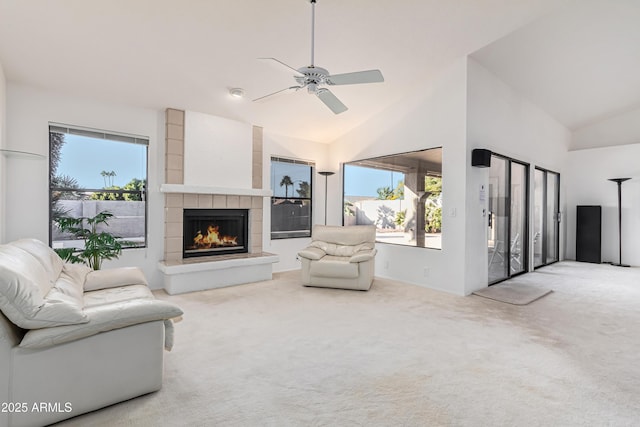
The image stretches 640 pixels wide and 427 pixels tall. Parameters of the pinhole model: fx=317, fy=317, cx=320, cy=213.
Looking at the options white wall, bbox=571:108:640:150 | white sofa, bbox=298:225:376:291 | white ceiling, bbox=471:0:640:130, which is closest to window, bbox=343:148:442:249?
white sofa, bbox=298:225:376:291

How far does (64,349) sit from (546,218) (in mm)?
7784

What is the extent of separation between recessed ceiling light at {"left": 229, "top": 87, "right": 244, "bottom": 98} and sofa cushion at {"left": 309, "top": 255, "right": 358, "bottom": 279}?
99.1 inches

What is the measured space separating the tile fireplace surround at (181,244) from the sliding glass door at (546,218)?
5085 millimetres

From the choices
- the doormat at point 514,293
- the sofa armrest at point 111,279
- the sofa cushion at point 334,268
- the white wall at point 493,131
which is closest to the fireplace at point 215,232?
the sofa cushion at point 334,268

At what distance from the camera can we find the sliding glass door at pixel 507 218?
4.88 meters

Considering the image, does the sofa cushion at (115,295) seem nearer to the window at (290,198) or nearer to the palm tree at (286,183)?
the window at (290,198)

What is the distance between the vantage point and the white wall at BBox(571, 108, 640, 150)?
6531 mm

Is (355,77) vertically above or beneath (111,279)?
above

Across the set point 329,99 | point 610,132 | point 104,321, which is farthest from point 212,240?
point 610,132

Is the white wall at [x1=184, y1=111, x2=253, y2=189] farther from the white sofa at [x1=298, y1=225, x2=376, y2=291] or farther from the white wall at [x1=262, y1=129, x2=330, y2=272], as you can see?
the white sofa at [x1=298, y1=225, x2=376, y2=291]

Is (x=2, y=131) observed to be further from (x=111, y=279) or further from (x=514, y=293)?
(x=514, y=293)

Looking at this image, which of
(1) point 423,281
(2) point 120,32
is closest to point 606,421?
(1) point 423,281

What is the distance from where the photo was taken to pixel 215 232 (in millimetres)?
5117

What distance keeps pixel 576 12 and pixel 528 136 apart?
2370 millimetres
